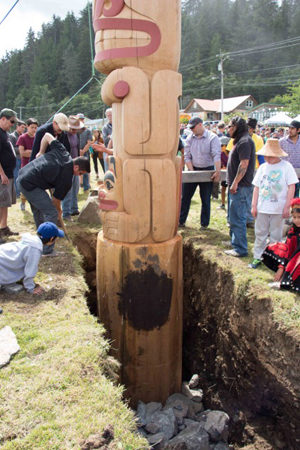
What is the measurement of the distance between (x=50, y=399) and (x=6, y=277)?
1.75m

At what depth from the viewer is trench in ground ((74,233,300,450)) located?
332 centimetres

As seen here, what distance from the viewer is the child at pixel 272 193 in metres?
4.17

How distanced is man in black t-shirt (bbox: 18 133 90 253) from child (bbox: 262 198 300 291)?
2.51m

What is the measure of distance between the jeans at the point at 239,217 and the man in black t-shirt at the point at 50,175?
78.0 inches

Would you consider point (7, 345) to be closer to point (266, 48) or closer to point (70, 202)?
point (70, 202)

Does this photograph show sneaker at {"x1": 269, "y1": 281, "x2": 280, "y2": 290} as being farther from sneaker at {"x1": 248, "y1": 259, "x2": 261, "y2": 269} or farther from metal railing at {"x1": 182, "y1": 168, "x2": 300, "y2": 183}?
metal railing at {"x1": 182, "y1": 168, "x2": 300, "y2": 183}

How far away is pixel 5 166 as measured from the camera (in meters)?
5.39

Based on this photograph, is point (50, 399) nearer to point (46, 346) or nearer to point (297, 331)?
point (46, 346)

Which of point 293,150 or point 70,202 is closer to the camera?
point 293,150

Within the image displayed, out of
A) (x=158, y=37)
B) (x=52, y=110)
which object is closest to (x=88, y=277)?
(x=158, y=37)

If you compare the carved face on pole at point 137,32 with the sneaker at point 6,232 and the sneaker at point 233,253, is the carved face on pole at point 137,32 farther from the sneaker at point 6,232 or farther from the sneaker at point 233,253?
the sneaker at point 6,232

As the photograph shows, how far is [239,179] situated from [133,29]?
2.16 m

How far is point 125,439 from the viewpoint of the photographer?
2.11 metres

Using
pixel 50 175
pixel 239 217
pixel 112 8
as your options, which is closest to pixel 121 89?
pixel 112 8
